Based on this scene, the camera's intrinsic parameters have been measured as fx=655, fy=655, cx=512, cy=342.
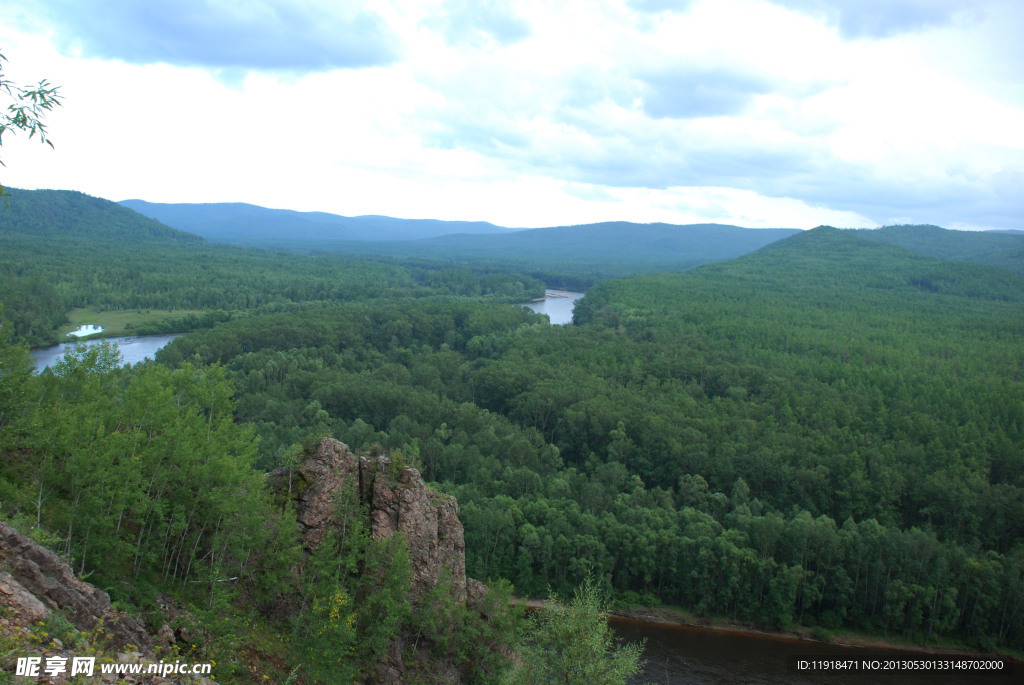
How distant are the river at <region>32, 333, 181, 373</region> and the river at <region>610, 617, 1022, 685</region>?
69.5 m

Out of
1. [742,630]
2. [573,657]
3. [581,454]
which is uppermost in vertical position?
[573,657]

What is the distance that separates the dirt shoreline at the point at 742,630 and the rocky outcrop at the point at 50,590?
32.3 m

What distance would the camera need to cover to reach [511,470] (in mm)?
52875

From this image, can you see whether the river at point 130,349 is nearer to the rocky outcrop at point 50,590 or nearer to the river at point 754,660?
the river at point 754,660

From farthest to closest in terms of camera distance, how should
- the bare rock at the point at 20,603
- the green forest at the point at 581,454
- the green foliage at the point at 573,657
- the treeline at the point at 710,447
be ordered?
the treeline at the point at 710,447
the green foliage at the point at 573,657
the green forest at the point at 581,454
the bare rock at the point at 20,603

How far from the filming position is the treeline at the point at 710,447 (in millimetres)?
44844

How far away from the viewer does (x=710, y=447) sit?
57562mm

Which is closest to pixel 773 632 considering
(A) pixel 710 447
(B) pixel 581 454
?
(A) pixel 710 447

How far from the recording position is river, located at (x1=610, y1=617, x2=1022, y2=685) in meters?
36.7

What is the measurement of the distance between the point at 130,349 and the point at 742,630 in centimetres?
9146

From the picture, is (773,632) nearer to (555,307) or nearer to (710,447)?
(710,447)

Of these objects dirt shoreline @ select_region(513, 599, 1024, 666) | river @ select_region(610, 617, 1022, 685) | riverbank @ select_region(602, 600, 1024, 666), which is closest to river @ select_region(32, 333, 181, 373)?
dirt shoreline @ select_region(513, 599, 1024, 666)

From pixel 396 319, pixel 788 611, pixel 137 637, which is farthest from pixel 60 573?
pixel 396 319

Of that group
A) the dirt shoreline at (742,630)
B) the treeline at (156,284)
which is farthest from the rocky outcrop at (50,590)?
the treeline at (156,284)
